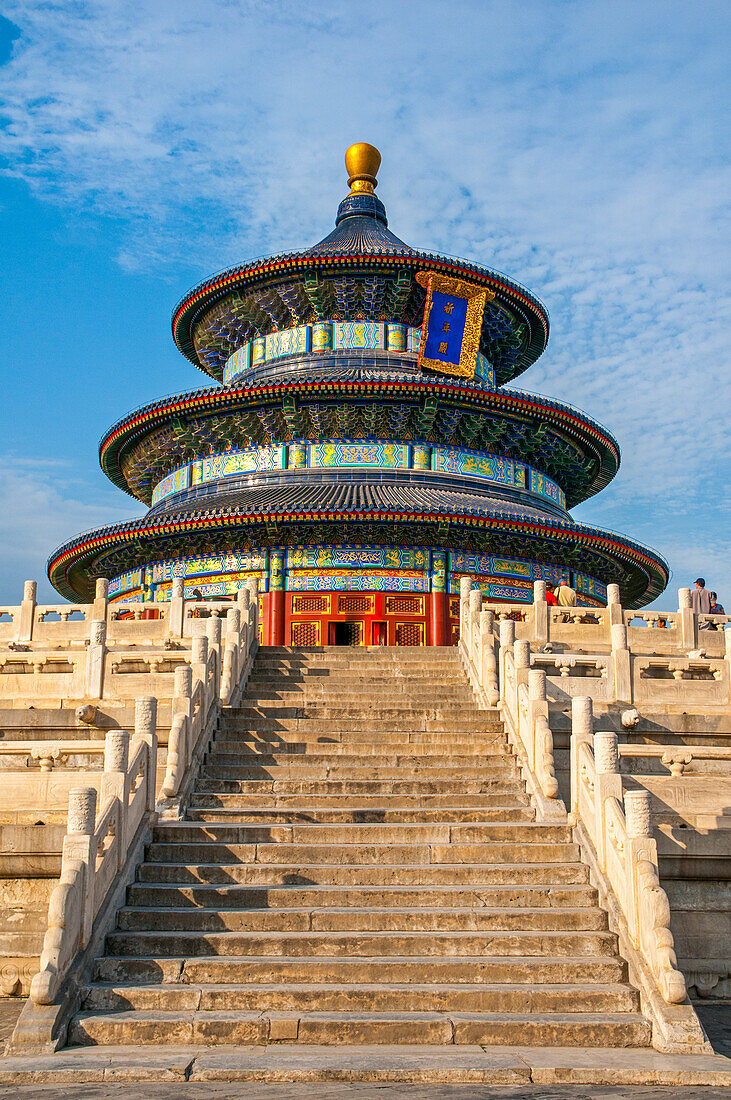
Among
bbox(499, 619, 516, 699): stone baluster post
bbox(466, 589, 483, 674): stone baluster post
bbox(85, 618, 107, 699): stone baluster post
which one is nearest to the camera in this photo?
bbox(499, 619, 516, 699): stone baluster post

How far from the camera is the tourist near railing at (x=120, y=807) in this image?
8422 millimetres

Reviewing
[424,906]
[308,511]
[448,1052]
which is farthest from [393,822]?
[308,511]

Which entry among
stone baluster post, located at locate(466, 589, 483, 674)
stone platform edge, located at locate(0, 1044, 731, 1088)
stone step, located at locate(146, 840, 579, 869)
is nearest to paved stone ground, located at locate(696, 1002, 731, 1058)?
stone platform edge, located at locate(0, 1044, 731, 1088)

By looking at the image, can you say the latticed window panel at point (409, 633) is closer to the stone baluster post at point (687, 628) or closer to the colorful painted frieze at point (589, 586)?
the colorful painted frieze at point (589, 586)

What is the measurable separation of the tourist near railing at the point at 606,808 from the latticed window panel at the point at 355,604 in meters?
10.7

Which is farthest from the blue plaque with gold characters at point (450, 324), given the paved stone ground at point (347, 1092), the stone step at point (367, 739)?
→ the paved stone ground at point (347, 1092)

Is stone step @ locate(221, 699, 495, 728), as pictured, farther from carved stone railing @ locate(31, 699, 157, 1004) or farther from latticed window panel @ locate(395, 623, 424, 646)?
latticed window panel @ locate(395, 623, 424, 646)

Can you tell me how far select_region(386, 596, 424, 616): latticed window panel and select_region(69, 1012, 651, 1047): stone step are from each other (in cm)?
1866

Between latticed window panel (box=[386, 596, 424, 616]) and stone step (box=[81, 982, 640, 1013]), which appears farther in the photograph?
latticed window panel (box=[386, 596, 424, 616])

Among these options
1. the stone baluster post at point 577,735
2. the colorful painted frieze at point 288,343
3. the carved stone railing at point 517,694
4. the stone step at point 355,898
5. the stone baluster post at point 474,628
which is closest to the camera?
the stone step at point 355,898

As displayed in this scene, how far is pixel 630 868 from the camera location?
29.7 ft

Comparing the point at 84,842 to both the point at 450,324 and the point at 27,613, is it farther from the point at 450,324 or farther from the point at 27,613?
the point at 450,324

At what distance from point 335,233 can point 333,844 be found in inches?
1149

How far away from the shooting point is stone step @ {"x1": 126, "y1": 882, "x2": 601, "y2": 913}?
388 inches
